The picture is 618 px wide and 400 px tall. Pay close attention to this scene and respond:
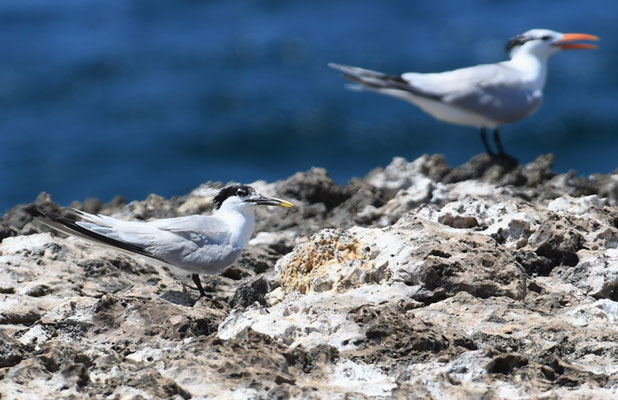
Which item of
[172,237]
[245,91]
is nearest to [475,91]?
[172,237]

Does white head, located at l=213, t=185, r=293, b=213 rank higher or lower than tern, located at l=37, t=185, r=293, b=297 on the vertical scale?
higher

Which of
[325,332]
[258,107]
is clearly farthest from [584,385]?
[258,107]

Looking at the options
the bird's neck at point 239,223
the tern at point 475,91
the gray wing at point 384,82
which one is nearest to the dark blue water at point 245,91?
the gray wing at point 384,82

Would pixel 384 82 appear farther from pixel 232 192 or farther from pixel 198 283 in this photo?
pixel 198 283

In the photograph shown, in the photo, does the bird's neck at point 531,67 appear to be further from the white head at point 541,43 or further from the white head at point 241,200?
the white head at point 241,200

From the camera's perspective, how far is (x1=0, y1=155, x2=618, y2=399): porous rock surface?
3639mm

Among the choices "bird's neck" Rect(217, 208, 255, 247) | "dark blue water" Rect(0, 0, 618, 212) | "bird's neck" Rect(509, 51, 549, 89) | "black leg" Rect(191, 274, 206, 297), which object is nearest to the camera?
"black leg" Rect(191, 274, 206, 297)

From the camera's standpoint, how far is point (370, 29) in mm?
29250

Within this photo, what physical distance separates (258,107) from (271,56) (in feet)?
10.2

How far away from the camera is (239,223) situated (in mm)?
6156

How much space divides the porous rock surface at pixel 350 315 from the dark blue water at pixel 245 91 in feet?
51.5

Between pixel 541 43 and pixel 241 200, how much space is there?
5.09 metres

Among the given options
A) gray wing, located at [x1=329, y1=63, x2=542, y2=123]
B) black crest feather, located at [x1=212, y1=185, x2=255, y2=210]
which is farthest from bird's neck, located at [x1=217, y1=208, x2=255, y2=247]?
gray wing, located at [x1=329, y1=63, x2=542, y2=123]

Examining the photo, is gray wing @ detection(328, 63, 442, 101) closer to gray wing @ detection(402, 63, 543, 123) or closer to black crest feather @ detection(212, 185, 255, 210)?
gray wing @ detection(402, 63, 543, 123)
